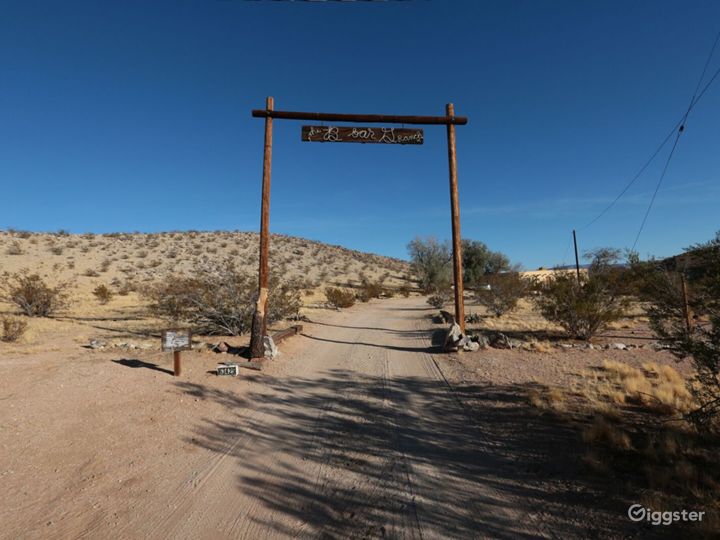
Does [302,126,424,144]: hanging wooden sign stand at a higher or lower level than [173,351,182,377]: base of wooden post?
higher

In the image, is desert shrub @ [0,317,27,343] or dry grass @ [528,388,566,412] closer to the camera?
dry grass @ [528,388,566,412]

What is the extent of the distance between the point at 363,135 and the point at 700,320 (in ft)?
26.9

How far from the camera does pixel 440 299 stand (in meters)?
26.9

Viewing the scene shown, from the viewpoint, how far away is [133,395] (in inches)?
261

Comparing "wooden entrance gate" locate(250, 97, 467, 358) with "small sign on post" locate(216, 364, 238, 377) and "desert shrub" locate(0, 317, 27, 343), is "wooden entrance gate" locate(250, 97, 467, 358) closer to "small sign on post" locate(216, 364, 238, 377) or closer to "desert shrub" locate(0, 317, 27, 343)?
"small sign on post" locate(216, 364, 238, 377)

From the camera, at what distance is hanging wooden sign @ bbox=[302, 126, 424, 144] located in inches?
406

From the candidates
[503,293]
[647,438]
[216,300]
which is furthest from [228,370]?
[503,293]

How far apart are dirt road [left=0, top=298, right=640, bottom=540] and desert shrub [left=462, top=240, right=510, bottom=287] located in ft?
139

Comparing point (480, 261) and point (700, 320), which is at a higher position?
point (480, 261)

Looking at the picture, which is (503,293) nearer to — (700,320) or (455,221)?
(455,221)

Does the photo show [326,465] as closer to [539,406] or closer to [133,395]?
[539,406]

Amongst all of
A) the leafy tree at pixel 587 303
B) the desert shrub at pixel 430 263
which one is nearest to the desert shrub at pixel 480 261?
the desert shrub at pixel 430 263

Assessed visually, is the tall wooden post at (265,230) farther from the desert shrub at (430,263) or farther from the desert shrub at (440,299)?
the desert shrub at (430,263)

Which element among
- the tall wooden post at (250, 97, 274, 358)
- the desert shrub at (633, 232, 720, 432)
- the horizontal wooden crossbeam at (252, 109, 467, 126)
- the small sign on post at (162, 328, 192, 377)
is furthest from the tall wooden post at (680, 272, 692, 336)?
the small sign on post at (162, 328, 192, 377)
